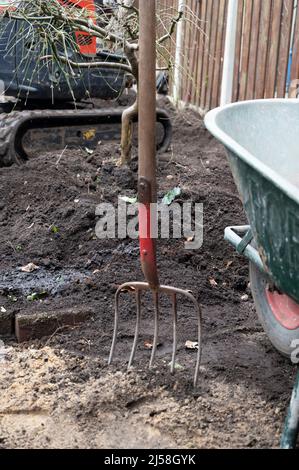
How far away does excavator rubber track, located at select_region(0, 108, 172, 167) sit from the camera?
5871 mm

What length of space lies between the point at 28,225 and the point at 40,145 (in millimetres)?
1745

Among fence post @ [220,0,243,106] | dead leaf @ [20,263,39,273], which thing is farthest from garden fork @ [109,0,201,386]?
fence post @ [220,0,243,106]

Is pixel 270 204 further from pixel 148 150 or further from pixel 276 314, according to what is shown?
pixel 276 314

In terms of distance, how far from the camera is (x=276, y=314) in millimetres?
3258

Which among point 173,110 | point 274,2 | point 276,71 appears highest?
point 274,2

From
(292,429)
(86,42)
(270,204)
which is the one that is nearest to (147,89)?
(270,204)

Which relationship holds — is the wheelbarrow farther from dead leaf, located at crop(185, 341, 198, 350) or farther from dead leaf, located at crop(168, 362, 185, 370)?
dead leaf, located at crop(168, 362, 185, 370)

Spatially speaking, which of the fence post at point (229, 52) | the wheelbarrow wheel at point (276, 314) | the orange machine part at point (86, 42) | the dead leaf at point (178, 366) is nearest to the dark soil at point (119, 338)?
the dead leaf at point (178, 366)

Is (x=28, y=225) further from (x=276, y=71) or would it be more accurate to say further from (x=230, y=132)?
(x=276, y=71)

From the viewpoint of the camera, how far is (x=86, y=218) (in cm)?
443

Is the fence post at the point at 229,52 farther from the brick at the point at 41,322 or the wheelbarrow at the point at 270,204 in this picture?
the brick at the point at 41,322

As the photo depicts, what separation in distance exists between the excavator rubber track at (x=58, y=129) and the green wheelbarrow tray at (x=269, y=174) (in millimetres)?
2612

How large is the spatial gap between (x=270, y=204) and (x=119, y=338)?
4.61 feet
